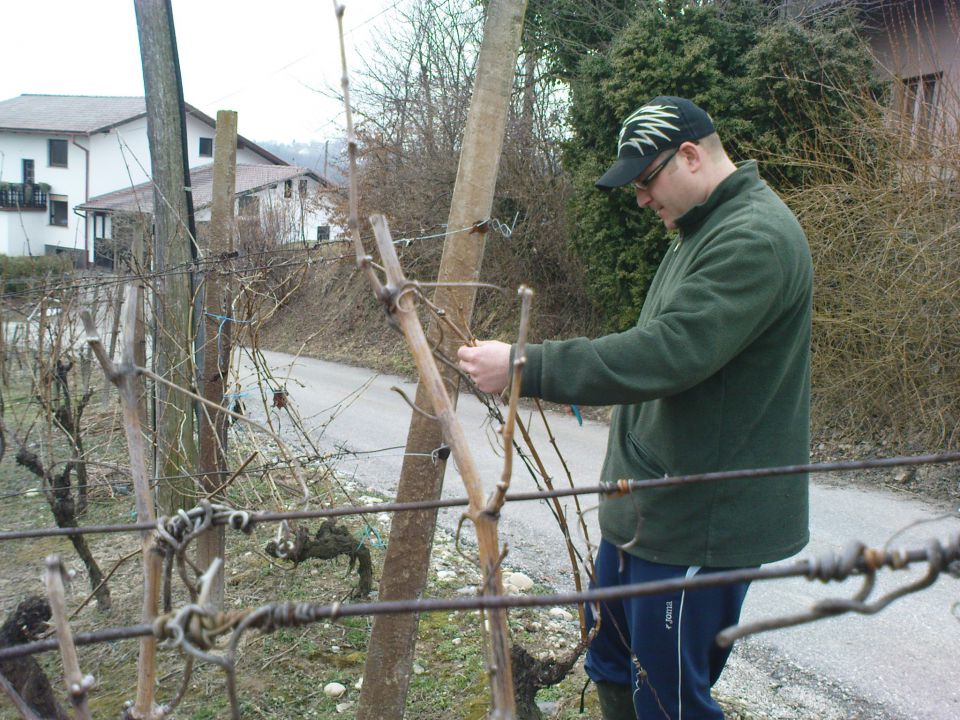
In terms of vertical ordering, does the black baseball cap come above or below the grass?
above

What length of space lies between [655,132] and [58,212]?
44250 millimetres

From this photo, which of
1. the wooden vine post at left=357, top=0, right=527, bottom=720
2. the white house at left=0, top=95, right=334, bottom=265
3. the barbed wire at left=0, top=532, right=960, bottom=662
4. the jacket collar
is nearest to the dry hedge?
the jacket collar

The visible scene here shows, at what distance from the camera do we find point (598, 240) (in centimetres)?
969

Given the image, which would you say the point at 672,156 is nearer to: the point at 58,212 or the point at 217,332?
the point at 217,332

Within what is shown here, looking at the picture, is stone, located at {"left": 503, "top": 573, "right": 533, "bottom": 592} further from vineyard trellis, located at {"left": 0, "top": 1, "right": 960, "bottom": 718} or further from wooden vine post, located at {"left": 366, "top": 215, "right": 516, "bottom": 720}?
wooden vine post, located at {"left": 366, "top": 215, "right": 516, "bottom": 720}

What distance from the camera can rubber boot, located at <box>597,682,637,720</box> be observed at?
2.36m

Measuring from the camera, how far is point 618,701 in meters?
2.37

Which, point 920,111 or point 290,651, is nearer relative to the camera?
point 290,651

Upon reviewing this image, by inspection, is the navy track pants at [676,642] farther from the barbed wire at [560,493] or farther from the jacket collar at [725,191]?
the jacket collar at [725,191]

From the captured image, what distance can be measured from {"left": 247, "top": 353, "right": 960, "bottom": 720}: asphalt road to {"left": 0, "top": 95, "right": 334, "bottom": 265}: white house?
34.4m

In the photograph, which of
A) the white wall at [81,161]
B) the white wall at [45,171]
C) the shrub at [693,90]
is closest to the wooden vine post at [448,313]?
the shrub at [693,90]

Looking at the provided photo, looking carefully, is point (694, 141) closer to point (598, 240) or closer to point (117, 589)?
point (117, 589)

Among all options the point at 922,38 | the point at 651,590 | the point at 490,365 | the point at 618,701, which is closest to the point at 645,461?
the point at 490,365

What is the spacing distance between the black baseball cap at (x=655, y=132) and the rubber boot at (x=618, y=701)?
1460 mm
